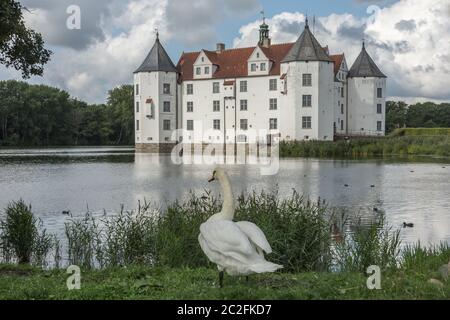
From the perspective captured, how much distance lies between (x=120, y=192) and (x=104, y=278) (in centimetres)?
1581

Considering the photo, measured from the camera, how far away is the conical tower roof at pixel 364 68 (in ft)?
221

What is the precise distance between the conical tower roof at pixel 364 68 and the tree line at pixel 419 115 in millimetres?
42994

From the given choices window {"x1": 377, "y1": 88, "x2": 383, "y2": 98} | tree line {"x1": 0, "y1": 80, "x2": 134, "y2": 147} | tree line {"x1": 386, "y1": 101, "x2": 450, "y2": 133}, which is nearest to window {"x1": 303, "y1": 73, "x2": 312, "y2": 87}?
window {"x1": 377, "y1": 88, "x2": 383, "y2": 98}

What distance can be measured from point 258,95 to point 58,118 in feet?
151

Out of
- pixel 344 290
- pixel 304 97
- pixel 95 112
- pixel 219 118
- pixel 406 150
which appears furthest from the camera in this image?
pixel 95 112

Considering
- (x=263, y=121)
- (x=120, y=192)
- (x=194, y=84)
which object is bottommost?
(x=120, y=192)

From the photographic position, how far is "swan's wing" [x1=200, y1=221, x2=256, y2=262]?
532 cm

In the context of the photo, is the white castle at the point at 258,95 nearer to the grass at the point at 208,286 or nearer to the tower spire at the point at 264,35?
the tower spire at the point at 264,35

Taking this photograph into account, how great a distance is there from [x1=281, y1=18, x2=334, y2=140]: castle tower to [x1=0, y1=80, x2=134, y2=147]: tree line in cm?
4728

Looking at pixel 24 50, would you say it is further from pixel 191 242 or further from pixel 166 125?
pixel 166 125

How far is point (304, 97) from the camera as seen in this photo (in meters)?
62.9

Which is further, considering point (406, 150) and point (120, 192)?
point (406, 150)

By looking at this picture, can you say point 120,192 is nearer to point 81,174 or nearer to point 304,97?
point 81,174
